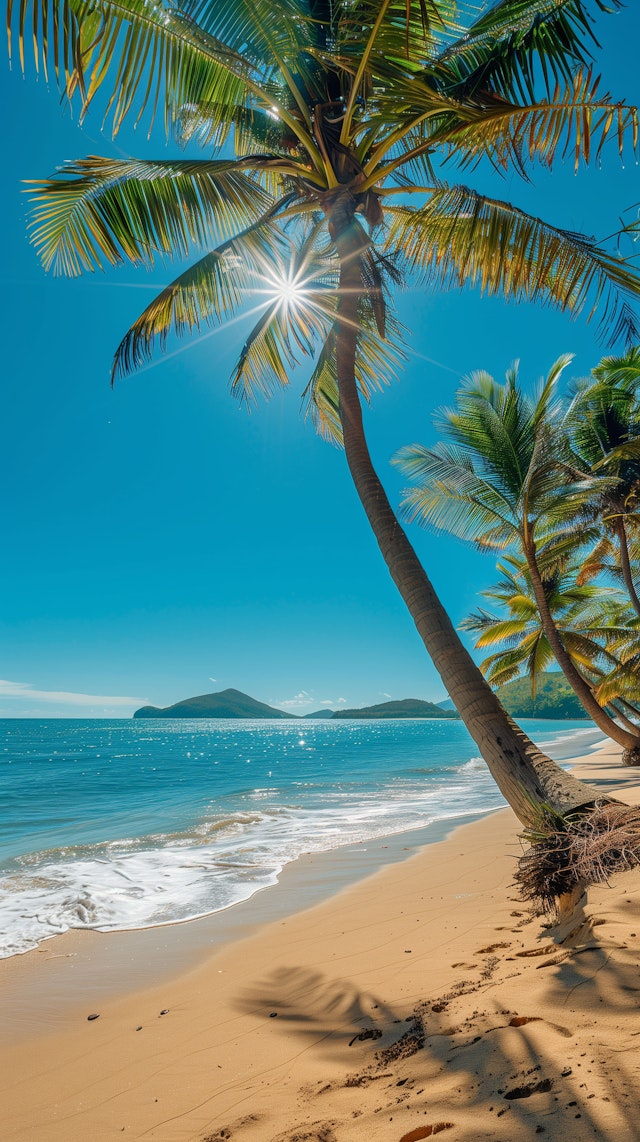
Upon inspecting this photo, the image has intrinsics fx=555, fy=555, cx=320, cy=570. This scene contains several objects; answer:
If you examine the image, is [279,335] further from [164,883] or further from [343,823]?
[343,823]

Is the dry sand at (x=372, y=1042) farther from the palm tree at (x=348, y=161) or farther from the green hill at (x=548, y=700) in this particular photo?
the green hill at (x=548, y=700)

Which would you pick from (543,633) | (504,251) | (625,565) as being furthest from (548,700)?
(504,251)

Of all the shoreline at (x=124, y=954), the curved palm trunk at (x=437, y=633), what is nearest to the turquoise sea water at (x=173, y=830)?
the shoreline at (x=124, y=954)

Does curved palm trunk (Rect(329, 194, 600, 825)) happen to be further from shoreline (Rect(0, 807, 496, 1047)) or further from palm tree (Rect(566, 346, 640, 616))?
palm tree (Rect(566, 346, 640, 616))

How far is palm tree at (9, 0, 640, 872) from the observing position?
4.09 meters

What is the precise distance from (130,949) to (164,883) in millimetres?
2480

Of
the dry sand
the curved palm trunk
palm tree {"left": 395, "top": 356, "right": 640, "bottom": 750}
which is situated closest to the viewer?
the dry sand

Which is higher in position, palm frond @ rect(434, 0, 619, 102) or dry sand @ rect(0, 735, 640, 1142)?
palm frond @ rect(434, 0, 619, 102)

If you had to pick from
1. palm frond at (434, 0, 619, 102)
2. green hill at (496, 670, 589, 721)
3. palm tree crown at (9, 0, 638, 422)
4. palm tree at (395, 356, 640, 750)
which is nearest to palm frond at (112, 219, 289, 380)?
palm tree crown at (9, 0, 638, 422)

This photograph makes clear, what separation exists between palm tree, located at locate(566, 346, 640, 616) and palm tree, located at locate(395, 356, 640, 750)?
0.82 m

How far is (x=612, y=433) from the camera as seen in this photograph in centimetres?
1326

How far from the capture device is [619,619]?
20500 mm

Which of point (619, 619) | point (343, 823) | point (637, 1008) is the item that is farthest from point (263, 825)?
point (619, 619)

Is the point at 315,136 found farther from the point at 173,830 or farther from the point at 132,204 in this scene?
the point at 173,830
